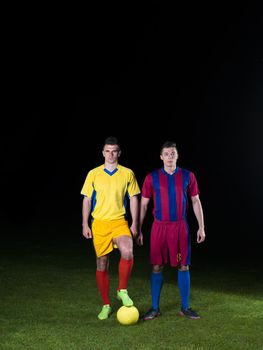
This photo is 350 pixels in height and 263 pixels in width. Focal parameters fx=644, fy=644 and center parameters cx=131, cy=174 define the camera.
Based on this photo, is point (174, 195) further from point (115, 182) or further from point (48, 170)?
point (48, 170)

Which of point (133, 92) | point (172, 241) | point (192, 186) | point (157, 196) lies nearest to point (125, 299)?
point (172, 241)

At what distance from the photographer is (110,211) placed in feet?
17.8

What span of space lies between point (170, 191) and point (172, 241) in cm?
42

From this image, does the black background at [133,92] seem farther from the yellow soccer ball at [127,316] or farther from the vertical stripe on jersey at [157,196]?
the yellow soccer ball at [127,316]

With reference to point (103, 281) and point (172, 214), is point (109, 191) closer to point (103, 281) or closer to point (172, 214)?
point (172, 214)

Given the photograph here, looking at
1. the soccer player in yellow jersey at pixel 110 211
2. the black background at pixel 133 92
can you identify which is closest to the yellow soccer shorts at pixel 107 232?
the soccer player in yellow jersey at pixel 110 211

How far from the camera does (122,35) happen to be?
25.0 metres

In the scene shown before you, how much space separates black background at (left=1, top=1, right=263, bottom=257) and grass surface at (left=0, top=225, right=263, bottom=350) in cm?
1161

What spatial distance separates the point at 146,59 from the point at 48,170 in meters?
6.57

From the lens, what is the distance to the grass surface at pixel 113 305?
Result: 4.77m

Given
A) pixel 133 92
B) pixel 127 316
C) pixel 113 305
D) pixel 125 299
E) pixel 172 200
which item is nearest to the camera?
pixel 127 316

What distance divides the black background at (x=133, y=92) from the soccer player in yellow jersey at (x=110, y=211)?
1412 cm

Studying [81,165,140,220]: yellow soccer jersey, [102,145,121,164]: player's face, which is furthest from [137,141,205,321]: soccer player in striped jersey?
[102,145,121,164]: player's face

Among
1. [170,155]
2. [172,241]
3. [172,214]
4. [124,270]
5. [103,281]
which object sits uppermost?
[170,155]
